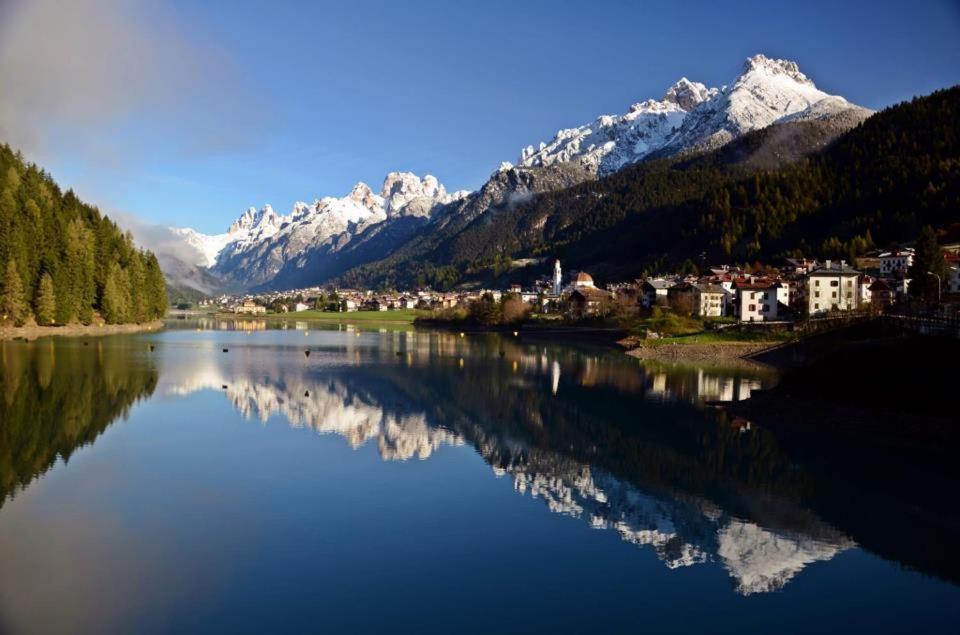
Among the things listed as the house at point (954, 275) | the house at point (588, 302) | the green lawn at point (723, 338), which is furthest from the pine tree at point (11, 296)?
the house at point (954, 275)

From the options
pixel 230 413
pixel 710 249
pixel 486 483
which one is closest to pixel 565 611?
pixel 486 483

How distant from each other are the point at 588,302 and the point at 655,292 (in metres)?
17.4

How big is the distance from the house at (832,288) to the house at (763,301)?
183 inches

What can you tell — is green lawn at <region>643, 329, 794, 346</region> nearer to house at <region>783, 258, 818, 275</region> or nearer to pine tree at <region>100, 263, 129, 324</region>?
house at <region>783, 258, 818, 275</region>

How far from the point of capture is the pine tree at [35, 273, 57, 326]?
3393 inches

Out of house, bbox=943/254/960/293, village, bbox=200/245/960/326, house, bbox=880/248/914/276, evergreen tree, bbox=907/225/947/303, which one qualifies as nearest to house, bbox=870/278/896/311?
village, bbox=200/245/960/326

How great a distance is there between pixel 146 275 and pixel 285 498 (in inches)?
4690

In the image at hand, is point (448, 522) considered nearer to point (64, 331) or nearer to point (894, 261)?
point (64, 331)

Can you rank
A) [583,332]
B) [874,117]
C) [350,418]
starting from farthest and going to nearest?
[874,117]
[583,332]
[350,418]

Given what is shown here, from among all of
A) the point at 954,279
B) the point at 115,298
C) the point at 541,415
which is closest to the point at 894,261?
the point at 954,279

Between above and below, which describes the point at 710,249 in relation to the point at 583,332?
above

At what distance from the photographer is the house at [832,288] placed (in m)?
93.9

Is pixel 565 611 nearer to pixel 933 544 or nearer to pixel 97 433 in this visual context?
pixel 933 544

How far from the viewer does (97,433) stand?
3281cm
